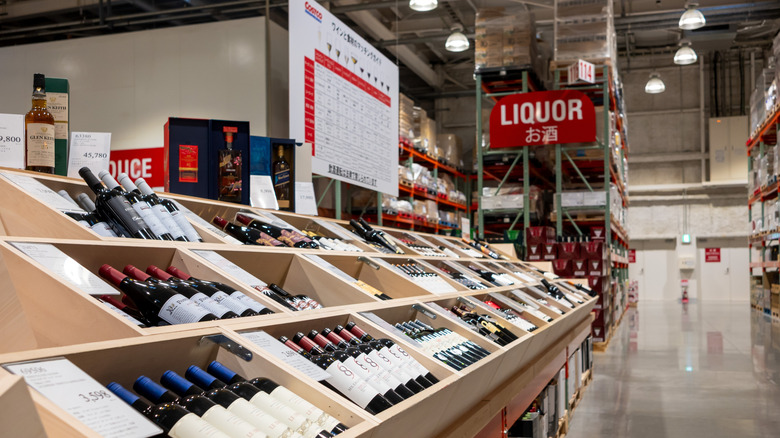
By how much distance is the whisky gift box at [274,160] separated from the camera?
3.71 meters

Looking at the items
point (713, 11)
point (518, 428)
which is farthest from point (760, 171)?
point (518, 428)

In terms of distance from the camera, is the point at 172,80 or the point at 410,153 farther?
the point at 410,153

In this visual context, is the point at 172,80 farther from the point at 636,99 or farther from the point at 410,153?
the point at 636,99

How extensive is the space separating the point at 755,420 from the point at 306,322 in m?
4.45

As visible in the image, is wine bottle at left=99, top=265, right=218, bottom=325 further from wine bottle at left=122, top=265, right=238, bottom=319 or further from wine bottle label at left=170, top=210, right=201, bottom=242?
wine bottle label at left=170, top=210, right=201, bottom=242

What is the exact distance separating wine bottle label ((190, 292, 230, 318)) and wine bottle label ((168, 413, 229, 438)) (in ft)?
1.65

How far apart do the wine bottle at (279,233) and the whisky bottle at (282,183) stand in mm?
824

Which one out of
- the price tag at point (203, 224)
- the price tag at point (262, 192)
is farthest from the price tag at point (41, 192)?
the price tag at point (262, 192)

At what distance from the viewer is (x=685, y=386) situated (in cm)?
657

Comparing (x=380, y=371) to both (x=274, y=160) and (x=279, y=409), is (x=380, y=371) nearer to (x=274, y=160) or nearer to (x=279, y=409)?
(x=279, y=409)

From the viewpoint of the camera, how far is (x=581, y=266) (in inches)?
366

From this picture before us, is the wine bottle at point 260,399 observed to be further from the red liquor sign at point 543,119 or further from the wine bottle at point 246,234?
the red liquor sign at point 543,119

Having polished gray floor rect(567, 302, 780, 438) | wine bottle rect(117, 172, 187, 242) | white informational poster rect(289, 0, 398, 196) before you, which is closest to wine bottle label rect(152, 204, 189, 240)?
wine bottle rect(117, 172, 187, 242)

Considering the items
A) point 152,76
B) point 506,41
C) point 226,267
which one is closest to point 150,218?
point 226,267
